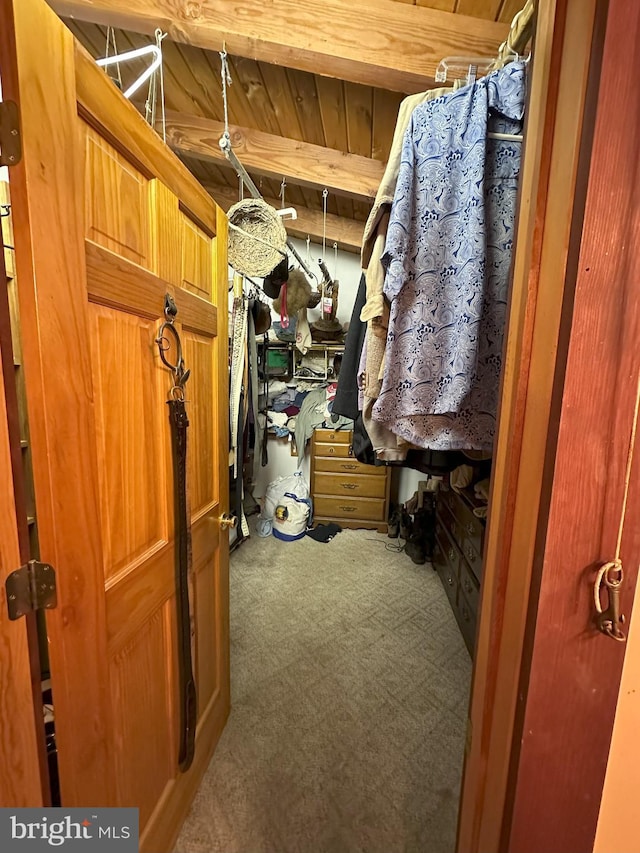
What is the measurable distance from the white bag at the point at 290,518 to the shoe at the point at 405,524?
2.82ft

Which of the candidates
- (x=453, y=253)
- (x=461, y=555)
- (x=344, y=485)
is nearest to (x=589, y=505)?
(x=453, y=253)

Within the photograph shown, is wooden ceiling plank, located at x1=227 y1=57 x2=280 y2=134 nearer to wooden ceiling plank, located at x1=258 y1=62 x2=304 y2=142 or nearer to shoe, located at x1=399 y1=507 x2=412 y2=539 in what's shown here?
wooden ceiling plank, located at x1=258 y1=62 x2=304 y2=142

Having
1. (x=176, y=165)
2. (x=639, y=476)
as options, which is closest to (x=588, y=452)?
(x=639, y=476)

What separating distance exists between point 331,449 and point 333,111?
2.35 meters

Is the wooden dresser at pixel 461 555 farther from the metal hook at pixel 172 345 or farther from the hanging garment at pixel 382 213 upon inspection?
the metal hook at pixel 172 345

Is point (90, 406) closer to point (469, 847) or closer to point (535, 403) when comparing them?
point (535, 403)

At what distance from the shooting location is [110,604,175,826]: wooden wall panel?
78 centimetres

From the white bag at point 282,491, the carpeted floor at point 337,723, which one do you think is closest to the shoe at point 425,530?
the carpeted floor at point 337,723

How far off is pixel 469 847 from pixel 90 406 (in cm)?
100

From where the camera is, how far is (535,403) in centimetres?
45

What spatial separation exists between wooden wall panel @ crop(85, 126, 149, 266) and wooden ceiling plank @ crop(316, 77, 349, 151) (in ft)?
3.93

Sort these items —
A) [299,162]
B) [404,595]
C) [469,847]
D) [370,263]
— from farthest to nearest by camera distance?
[404,595], [299,162], [370,263], [469,847]

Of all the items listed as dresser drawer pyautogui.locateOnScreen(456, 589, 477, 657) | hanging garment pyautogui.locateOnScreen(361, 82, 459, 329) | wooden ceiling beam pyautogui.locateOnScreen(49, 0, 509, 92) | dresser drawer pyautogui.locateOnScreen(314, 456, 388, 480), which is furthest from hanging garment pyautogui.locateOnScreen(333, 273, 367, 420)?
dresser drawer pyautogui.locateOnScreen(314, 456, 388, 480)

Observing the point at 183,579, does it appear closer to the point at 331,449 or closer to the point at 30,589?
the point at 30,589
